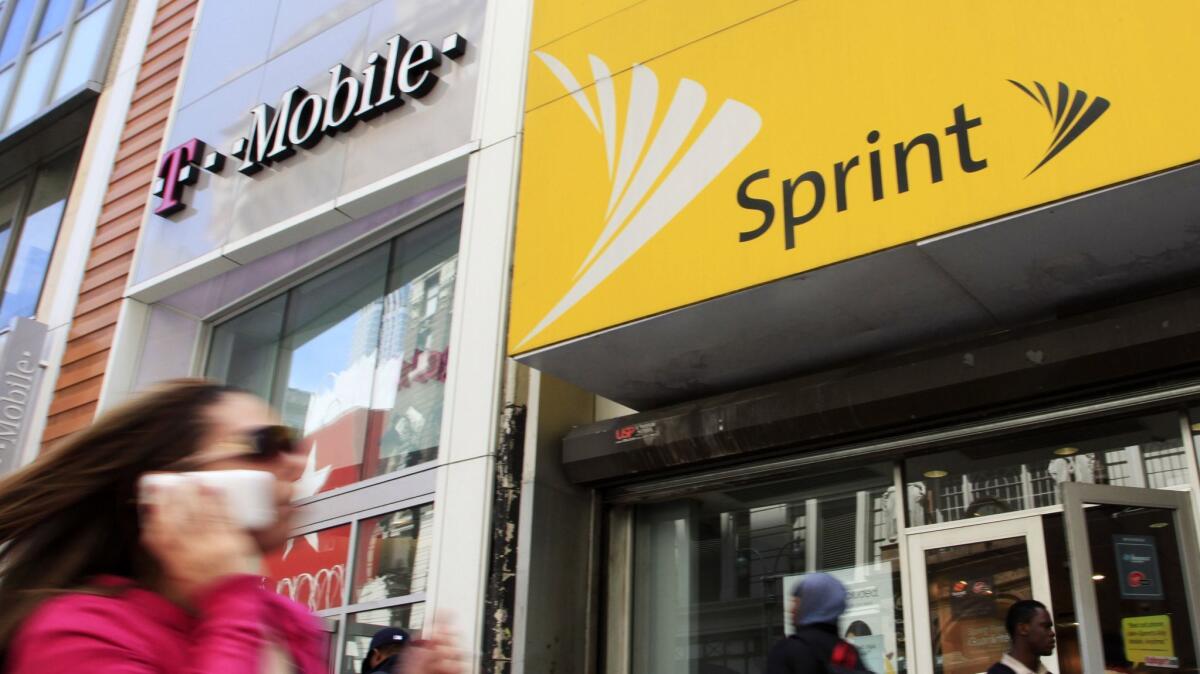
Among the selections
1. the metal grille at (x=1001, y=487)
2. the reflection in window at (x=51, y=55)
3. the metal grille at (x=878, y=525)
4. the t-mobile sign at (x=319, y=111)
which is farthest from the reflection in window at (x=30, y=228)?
the metal grille at (x=1001, y=487)

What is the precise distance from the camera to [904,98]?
17.8ft

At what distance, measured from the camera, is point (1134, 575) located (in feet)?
18.2

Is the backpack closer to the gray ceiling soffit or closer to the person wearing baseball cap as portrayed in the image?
the gray ceiling soffit

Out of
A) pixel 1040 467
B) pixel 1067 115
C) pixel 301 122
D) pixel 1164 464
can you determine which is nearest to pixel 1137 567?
pixel 1164 464

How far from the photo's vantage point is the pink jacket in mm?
1329

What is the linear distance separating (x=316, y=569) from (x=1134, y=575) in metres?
6.16

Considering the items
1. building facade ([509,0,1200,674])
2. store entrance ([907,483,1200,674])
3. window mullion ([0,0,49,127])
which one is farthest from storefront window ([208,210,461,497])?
window mullion ([0,0,49,127])

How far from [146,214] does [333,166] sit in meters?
2.93

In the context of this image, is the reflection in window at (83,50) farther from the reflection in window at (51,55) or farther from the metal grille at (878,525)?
the metal grille at (878,525)

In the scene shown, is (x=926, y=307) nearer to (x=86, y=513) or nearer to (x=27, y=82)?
(x=86, y=513)

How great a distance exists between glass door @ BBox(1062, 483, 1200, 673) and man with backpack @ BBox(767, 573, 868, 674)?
1.67m

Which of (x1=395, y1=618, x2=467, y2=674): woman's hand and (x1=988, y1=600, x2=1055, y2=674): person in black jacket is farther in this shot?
(x1=988, y1=600, x2=1055, y2=674): person in black jacket

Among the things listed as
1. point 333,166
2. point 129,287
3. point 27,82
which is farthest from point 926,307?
point 27,82

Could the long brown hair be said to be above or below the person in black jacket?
below
